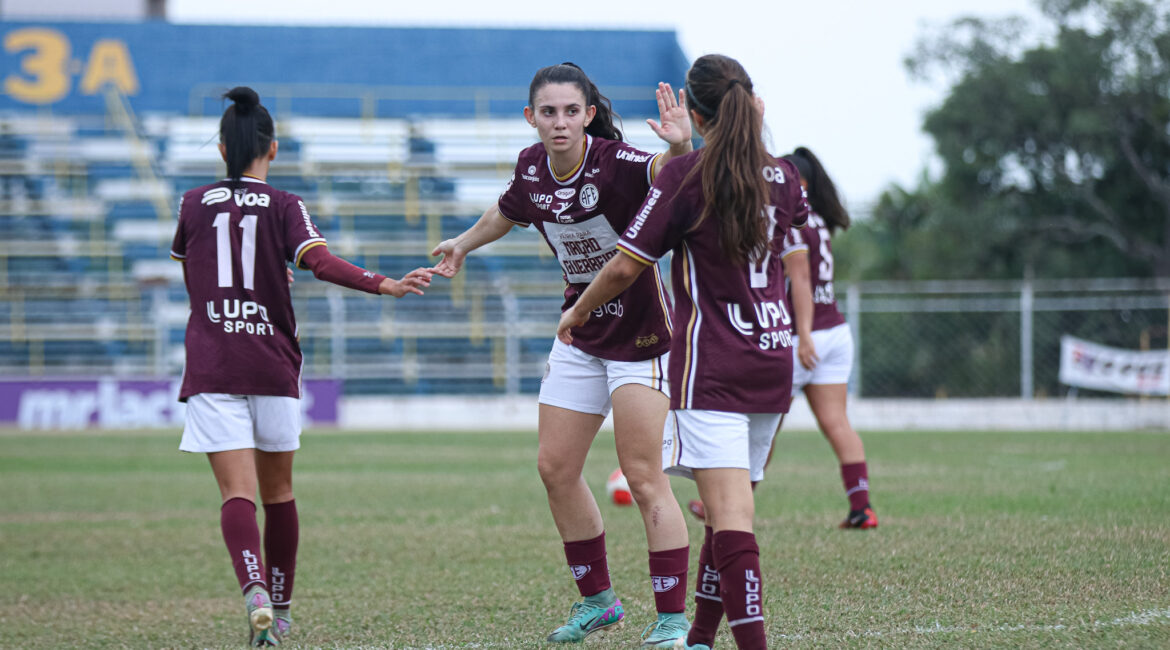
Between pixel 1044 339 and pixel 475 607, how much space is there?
1867 cm

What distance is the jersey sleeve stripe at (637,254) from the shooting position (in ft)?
12.6

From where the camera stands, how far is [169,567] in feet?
23.0

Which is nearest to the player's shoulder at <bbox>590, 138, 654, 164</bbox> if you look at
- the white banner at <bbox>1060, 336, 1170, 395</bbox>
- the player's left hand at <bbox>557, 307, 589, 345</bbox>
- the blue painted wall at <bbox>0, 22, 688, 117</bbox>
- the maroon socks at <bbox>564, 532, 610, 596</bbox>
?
the player's left hand at <bbox>557, 307, 589, 345</bbox>

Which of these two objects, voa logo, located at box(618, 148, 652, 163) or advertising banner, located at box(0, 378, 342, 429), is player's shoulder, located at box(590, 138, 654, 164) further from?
advertising banner, located at box(0, 378, 342, 429)

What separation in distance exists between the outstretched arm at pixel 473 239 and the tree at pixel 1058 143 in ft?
94.3

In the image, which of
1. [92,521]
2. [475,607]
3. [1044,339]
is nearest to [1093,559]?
[475,607]

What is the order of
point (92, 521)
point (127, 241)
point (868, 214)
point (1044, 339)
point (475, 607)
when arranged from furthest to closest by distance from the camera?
point (868, 214) → point (127, 241) → point (1044, 339) → point (92, 521) → point (475, 607)

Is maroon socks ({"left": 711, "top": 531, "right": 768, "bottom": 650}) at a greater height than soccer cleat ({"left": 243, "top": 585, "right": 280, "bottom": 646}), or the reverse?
maroon socks ({"left": 711, "top": 531, "right": 768, "bottom": 650})

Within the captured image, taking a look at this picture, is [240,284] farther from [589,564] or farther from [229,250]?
[589,564]

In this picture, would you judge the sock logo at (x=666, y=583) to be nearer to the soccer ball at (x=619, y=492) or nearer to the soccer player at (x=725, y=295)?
the soccer player at (x=725, y=295)

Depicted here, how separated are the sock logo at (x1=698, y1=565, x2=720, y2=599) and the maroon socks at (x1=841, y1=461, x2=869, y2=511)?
351 centimetres

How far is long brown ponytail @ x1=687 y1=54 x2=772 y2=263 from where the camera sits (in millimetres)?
3752

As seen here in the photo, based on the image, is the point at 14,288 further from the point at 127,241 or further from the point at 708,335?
the point at 708,335

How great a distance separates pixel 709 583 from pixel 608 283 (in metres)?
1.07
